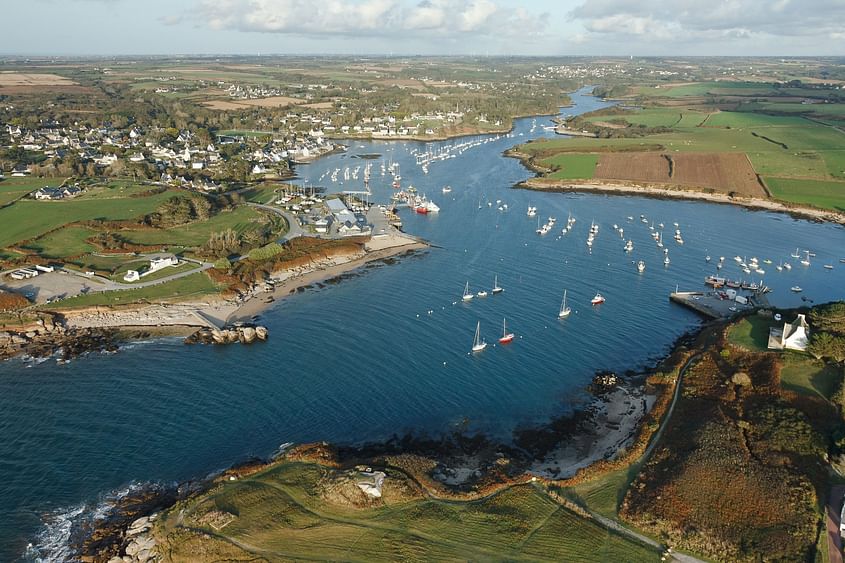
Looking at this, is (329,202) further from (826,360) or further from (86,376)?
(826,360)

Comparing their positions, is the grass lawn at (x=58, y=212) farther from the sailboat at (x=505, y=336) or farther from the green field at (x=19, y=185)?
the sailboat at (x=505, y=336)

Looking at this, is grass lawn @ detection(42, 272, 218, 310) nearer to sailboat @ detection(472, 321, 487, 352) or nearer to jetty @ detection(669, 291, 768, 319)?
sailboat @ detection(472, 321, 487, 352)

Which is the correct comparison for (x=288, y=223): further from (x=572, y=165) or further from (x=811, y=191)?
(x=811, y=191)

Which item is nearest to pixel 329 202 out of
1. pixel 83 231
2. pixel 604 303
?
pixel 83 231

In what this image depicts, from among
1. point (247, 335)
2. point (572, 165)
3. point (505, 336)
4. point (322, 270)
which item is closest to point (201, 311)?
point (247, 335)

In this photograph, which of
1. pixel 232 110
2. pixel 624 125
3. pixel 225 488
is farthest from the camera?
pixel 232 110

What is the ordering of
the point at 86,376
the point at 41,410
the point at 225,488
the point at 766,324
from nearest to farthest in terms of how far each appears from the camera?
the point at 225,488
the point at 41,410
the point at 86,376
the point at 766,324
